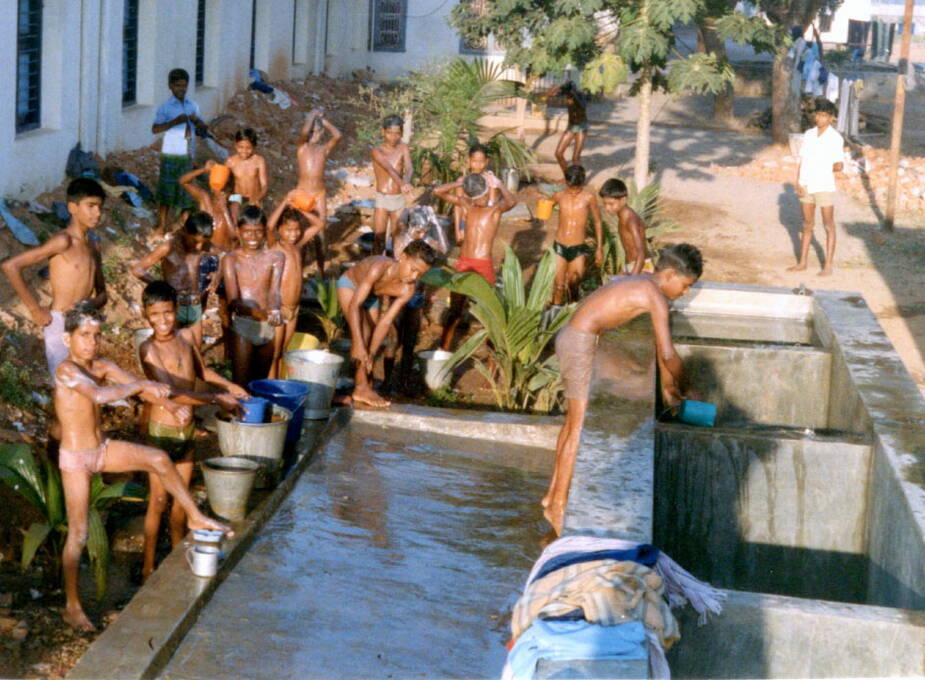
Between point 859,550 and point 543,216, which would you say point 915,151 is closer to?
point 543,216

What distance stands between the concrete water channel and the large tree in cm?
524

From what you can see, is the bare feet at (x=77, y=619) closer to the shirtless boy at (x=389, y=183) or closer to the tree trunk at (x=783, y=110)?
the shirtless boy at (x=389, y=183)

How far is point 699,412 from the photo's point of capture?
712 centimetres

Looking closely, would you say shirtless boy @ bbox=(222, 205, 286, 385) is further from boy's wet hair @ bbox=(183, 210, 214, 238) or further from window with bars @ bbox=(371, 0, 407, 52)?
window with bars @ bbox=(371, 0, 407, 52)

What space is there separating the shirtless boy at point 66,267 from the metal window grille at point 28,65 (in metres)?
5.47

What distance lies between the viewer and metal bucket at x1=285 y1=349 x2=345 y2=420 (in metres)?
7.98

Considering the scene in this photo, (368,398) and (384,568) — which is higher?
(368,398)

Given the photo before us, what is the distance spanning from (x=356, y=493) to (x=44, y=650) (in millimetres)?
1888

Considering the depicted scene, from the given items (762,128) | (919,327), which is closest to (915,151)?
(762,128)

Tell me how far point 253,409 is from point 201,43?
13524 millimetres

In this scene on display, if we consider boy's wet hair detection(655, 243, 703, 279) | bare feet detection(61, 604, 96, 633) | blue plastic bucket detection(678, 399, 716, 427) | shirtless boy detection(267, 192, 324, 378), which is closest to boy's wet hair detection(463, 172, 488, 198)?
shirtless boy detection(267, 192, 324, 378)

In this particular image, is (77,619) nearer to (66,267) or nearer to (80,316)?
(80,316)

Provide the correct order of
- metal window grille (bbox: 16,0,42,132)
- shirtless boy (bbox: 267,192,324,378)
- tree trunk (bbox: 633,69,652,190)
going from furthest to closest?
tree trunk (bbox: 633,69,652,190) < metal window grille (bbox: 16,0,42,132) < shirtless boy (bbox: 267,192,324,378)

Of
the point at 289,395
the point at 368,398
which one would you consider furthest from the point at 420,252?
the point at 289,395
